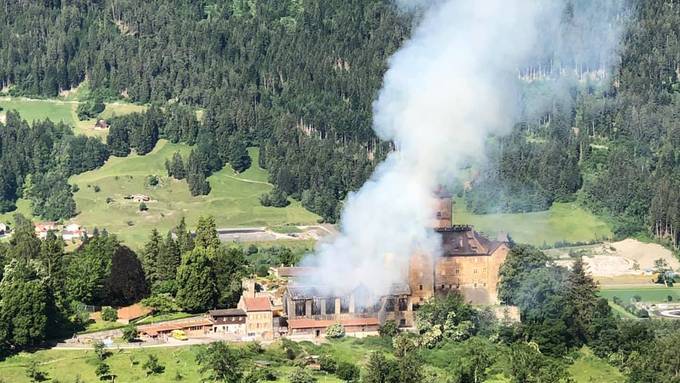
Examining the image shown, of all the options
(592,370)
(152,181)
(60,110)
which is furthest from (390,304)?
(60,110)

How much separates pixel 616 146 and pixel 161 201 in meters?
48.0

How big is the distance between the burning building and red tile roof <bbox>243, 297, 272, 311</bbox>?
116 centimetres

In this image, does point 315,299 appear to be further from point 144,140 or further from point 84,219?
point 144,140

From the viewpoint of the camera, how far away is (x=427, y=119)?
72.4m

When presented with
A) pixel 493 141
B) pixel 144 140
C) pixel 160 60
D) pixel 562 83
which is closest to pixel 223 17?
pixel 160 60

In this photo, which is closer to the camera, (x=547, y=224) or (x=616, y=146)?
(x=547, y=224)

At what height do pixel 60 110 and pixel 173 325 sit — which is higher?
pixel 60 110

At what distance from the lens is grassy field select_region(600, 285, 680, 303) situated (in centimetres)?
10025

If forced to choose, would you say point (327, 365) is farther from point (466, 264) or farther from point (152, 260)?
point (152, 260)

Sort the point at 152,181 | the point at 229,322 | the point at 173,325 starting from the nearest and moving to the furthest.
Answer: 1. the point at 173,325
2. the point at 229,322
3. the point at 152,181

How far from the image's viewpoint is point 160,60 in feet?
538

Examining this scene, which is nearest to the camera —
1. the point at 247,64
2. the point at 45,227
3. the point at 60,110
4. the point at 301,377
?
the point at 301,377

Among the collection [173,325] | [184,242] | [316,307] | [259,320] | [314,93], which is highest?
[314,93]

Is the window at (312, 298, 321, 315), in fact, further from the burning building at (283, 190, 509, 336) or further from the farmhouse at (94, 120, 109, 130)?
the farmhouse at (94, 120, 109, 130)
